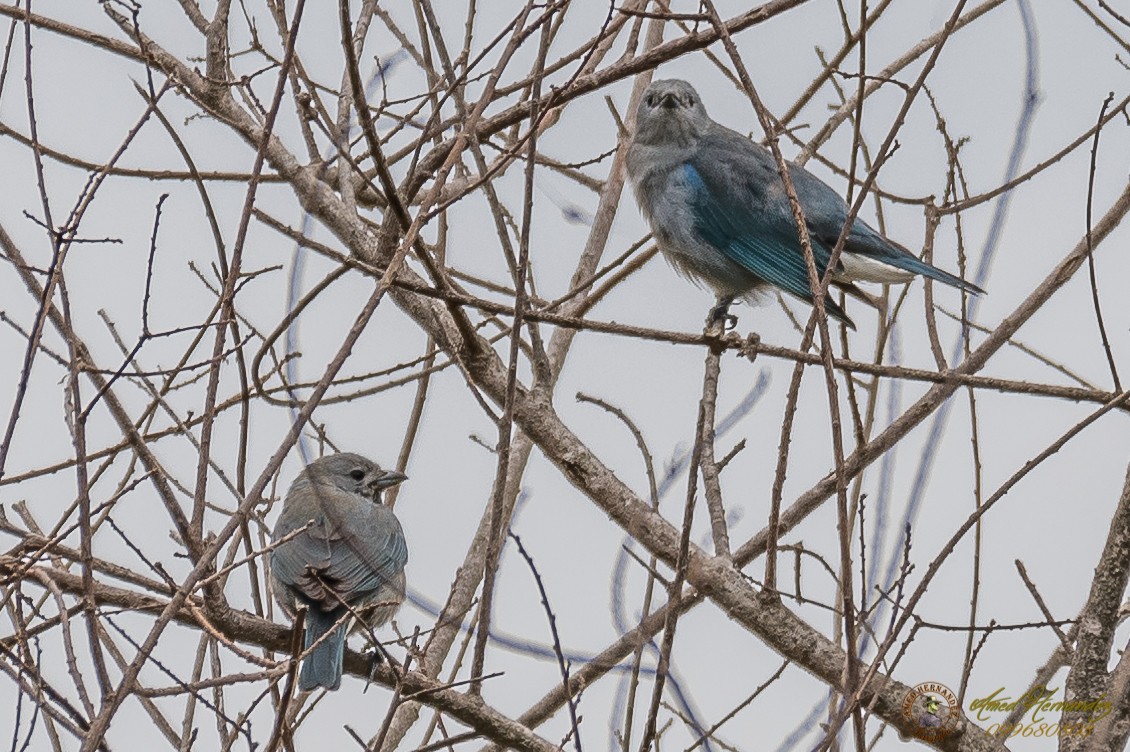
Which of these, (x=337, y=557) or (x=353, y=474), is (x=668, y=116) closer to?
(x=353, y=474)

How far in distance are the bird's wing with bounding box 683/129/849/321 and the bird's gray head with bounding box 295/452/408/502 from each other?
194 cm

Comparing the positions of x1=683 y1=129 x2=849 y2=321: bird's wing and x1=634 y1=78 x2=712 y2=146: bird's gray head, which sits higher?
x1=634 y1=78 x2=712 y2=146: bird's gray head

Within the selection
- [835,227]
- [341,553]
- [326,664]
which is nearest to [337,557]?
[341,553]

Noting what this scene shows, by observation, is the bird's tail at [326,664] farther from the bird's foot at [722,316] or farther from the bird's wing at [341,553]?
the bird's foot at [722,316]

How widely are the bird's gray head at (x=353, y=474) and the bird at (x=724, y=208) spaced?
176cm

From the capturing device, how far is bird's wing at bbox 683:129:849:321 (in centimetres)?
630

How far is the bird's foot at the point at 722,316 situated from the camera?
6398 millimetres

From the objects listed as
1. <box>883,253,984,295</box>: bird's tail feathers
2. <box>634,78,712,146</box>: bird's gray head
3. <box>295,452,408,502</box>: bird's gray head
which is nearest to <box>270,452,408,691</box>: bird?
<box>295,452,408,502</box>: bird's gray head

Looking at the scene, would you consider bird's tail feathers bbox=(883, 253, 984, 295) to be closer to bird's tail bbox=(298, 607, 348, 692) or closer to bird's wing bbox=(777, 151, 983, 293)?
bird's wing bbox=(777, 151, 983, 293)

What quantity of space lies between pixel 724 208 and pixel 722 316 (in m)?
0.54

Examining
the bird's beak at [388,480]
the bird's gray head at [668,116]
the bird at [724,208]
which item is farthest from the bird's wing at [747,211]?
the bird's beak at [388,480]

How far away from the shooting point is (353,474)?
21.1 ft

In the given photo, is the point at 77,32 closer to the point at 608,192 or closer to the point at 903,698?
the point at 608,192

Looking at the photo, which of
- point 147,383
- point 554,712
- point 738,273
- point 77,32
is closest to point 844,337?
point 738,273
